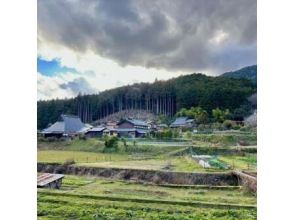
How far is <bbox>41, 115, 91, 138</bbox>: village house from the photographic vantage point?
3.38m

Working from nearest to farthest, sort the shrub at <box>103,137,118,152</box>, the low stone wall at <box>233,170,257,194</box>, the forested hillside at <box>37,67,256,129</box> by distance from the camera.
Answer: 1. the low stone wall at <box>233,170,257,194</box>
2. the forested hillside at <box>37,67,256,129</box>
3. the shrub at <box>103,137,118,152</box>

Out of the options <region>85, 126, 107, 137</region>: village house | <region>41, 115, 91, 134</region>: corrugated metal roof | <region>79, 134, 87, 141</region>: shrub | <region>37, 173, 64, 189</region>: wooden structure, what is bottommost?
<region>37, 173, 64, 189</region>: wooden structure

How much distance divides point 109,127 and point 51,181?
0.55 metres

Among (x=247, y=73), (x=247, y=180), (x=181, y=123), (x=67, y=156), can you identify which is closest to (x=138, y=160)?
(x=181, y=123)

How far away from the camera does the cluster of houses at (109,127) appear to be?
3284 mm

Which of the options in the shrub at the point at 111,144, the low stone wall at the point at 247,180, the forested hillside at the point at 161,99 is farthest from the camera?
the shrub at the point at 111,144

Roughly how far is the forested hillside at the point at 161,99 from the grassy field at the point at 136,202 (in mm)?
465

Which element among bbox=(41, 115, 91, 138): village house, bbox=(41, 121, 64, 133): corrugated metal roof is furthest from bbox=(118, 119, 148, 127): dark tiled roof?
bbox=(41, 121, 64, 133): corrugated metal roof

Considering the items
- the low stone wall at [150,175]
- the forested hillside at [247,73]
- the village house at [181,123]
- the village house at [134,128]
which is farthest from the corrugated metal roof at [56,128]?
the forested hillside at [247,73]

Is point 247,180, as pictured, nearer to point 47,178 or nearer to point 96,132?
point 96,132

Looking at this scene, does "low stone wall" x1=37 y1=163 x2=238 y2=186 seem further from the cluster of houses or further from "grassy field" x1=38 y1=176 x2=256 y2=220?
the cluster of houses

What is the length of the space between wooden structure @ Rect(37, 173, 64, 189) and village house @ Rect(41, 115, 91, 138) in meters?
0.28

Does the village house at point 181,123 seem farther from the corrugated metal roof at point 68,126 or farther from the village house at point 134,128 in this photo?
the corrugated metal roof at point 68,126

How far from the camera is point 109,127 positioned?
3385mm
